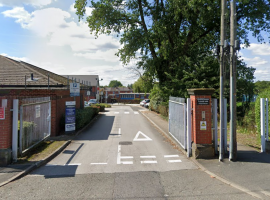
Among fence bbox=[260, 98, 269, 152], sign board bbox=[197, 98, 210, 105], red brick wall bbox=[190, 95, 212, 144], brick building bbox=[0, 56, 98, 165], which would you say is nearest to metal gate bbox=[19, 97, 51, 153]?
brick building bbox=[0, 56, 98, 165]

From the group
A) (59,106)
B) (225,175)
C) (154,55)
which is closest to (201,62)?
(154,55)

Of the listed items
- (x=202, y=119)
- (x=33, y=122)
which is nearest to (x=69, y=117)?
(x=33, y=122)

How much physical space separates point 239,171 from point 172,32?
1593 cm

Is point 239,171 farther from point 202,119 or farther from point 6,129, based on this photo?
point 6,129

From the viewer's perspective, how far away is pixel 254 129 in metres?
11.7

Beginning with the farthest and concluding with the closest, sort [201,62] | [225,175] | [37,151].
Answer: [201,62], [37,151], [225,175]

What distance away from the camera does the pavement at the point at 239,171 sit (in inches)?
184

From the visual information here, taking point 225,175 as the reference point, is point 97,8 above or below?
above

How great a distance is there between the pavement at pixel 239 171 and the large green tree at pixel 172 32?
10.4 meters

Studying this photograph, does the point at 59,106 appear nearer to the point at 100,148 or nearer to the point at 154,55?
the point at 100,148

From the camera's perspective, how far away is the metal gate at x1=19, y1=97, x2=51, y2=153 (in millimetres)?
7289

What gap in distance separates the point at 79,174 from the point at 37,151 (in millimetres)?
3142

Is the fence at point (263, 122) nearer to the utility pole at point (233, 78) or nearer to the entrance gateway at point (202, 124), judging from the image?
the utility pole at point (233, 78)

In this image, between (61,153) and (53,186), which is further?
(61,153)
